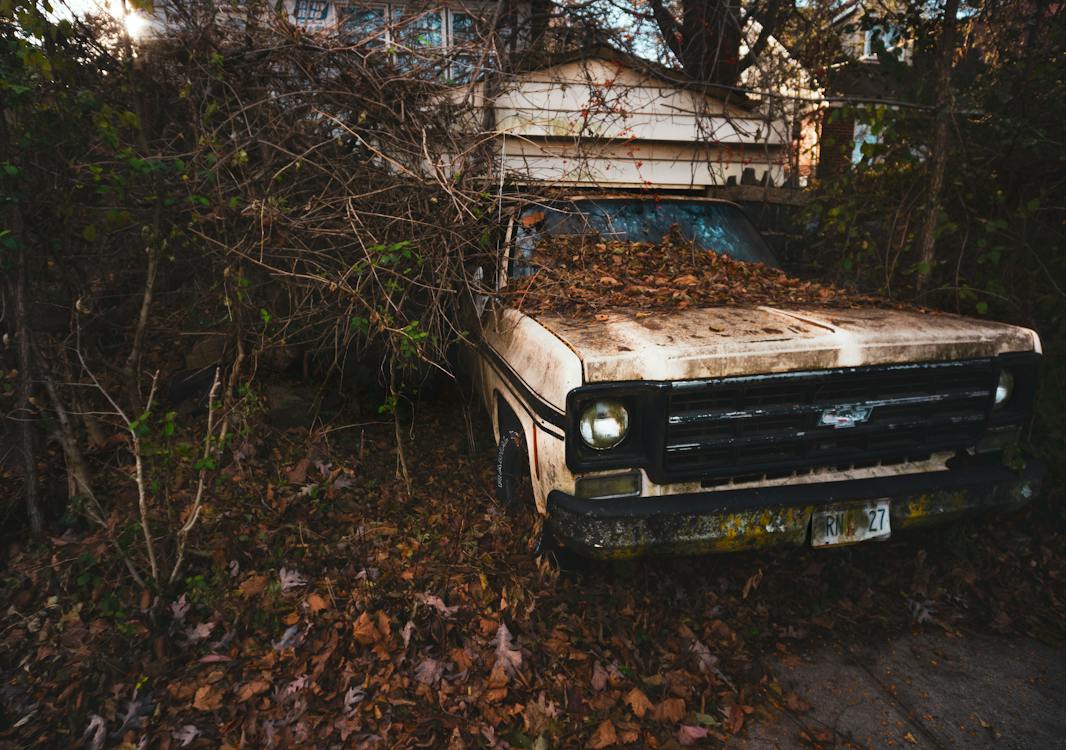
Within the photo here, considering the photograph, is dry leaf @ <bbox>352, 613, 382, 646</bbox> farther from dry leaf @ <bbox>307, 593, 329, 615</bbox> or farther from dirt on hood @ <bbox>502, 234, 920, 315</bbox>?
dirt on hood @ <bbox>502, 234, 920, 315</bbox>

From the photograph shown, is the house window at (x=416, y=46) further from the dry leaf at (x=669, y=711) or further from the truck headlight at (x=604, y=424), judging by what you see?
the dry leaf at (x=669, y=711)

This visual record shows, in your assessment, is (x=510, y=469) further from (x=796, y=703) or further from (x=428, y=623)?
(x=796, y=703)

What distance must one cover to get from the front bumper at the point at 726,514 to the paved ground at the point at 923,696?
0.58 meters

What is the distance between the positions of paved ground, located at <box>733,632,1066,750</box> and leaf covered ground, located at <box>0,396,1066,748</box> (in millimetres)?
88

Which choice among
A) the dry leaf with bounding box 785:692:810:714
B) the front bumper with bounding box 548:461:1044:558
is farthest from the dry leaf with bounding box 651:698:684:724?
the front bumper with bounding box 548:461:1044:558

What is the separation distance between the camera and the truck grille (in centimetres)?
239

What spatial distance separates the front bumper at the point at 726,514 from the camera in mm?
2355

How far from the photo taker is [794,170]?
6332mm

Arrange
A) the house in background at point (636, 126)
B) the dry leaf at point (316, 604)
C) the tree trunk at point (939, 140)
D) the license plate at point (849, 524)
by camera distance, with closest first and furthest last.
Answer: the license plate at point (849, 524) → the dry leaf at point (316, 604) → the tree trunk at point (939, 140) → the house in background at point (636, 126)

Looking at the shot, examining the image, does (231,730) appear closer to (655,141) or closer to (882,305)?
(882,305)

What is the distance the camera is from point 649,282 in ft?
11.1

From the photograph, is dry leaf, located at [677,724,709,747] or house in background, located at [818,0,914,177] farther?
house in background, located at [818,0,914,177]

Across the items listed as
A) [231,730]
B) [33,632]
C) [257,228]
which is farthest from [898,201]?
[33,632]

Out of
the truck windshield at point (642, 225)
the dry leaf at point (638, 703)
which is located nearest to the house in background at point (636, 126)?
the truck windshield at point (642, 225)
